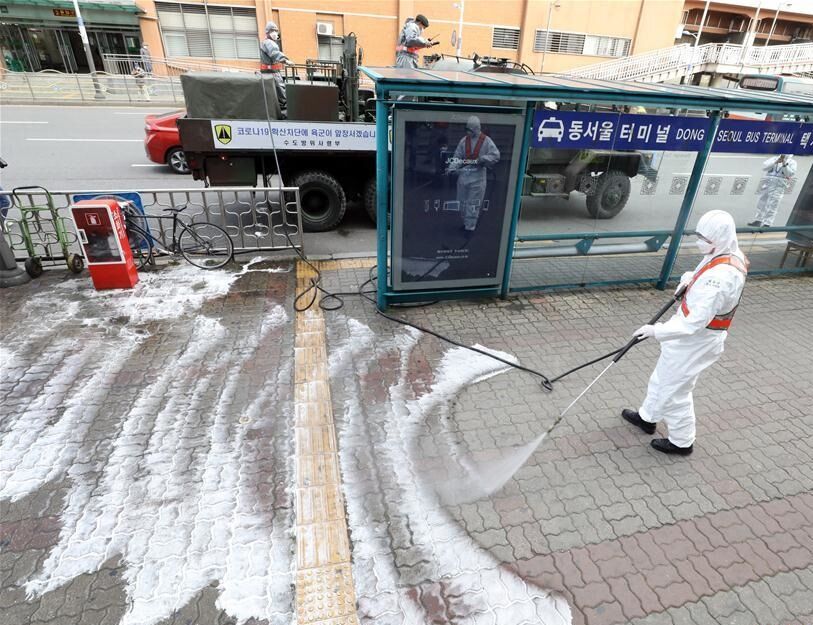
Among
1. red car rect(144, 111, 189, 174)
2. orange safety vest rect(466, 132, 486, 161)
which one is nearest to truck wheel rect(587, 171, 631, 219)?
orange safety vest rect(466, 132, 486, 161)

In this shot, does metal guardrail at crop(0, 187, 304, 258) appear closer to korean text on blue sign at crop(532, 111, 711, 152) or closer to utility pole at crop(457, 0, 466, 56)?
korean text on blue sign at crop(532, 111, 711, 152)

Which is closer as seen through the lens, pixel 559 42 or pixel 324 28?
pixel 324 28

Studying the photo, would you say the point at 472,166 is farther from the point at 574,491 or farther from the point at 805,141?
the point at 805,141

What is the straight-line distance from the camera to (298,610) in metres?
2.45

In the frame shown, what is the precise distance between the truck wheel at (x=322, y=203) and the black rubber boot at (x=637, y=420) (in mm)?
5684

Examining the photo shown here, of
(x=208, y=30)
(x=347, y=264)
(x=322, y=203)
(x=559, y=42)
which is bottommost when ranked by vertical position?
(x=347, y=264)

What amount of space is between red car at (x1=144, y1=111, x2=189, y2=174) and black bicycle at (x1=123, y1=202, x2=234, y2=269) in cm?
456

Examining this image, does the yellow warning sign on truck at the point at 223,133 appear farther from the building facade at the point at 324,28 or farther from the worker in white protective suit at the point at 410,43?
the building facade at the point at 324,28

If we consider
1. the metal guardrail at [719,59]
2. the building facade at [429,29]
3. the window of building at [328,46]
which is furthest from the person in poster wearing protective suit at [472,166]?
the metal guardrail at [719,59]

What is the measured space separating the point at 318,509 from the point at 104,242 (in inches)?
177

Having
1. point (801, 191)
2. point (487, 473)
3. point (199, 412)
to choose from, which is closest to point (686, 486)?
point (487, 473)

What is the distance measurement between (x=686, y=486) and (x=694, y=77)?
34146mm

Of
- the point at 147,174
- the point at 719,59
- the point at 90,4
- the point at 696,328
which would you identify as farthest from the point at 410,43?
the point at 719,59

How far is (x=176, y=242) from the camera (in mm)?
6539
